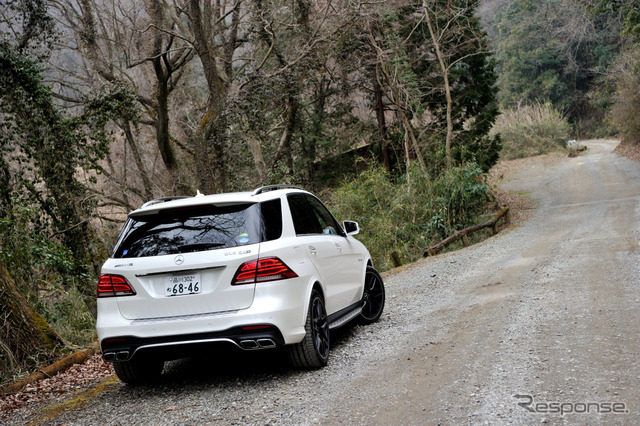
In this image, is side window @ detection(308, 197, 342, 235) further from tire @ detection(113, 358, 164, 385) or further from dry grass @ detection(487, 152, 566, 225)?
dry grass @ detection(487, 152, 566, 225)

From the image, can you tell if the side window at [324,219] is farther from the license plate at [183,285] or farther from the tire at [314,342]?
the license plate at [183,285]

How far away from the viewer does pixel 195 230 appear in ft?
18.4

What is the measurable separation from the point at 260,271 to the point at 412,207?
14.6 meters

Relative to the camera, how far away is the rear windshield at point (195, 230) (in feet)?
18.1

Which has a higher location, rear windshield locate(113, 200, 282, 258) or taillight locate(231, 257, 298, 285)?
rear windshield locate(113, 200, 282, 258)

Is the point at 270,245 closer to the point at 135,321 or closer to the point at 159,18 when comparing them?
the point at 135,321

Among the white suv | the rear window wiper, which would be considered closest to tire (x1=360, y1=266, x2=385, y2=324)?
the white suv

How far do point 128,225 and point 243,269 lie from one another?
1.28 meters

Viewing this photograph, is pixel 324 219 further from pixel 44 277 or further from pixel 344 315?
pixel 44 277

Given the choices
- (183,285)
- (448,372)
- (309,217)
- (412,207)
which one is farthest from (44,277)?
(412,207)

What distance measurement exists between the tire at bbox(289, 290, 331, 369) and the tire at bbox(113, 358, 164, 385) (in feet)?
4.57

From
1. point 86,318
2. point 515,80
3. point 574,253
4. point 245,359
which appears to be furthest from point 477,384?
point 515,80

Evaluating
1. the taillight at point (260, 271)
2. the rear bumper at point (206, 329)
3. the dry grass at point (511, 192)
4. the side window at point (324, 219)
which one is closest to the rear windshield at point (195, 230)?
the taillight at point (260, 271)

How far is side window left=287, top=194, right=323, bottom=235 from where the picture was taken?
634 centimetres
